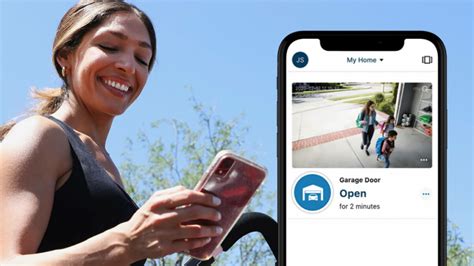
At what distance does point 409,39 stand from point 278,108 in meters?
0.36

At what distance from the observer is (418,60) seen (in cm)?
178

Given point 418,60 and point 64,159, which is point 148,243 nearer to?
point 64,159

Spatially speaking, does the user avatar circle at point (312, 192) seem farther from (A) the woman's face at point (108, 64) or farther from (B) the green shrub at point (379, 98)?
(A) the woman's face at point (108, 64)

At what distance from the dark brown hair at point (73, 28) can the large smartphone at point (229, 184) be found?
2.17 feet

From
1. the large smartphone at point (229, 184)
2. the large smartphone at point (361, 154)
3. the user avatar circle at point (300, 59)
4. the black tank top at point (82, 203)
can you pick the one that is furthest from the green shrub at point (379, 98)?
the black tank top at point (82, 203)

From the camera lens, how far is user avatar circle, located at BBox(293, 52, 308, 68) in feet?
5.75

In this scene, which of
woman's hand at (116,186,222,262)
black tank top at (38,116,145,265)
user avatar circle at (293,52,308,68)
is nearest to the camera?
woman's hand at (116,186,222,262)

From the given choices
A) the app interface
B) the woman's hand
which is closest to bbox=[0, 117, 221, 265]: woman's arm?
the woman's hand

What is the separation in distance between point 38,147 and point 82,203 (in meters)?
0.17

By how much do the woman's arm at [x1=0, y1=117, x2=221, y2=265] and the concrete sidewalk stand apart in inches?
15.3

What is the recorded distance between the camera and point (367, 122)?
1764mm

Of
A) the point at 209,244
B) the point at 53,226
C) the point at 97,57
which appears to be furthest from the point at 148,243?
the point at 97,57

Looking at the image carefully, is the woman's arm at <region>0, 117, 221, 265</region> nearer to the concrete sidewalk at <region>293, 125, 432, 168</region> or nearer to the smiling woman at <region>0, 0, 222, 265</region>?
the smiling woman at <region>0, 0, 222, 265</region>

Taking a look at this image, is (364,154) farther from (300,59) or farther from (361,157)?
(300,59)
